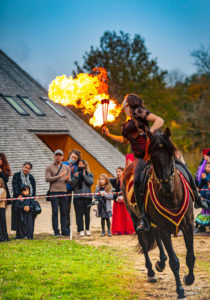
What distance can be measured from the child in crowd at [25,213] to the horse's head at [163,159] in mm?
6741

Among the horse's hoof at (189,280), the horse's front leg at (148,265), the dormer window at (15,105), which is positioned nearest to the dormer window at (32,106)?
the dormer window at (15,105)

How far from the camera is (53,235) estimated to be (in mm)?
13102

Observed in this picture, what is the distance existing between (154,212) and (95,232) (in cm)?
757

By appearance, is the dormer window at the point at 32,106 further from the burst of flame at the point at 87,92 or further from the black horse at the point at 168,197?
the black horse at the point at 168,197

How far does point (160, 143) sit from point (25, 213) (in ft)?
23.2

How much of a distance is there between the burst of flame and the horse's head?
2172 millimetres

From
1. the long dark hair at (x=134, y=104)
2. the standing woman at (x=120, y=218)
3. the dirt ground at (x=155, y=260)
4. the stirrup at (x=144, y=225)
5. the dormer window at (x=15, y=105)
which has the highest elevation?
the dormer window at (x=15, y=105)

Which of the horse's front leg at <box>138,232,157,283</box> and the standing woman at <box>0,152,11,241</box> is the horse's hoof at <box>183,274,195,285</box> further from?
the standing woman at <box>0,152,11,241</box>

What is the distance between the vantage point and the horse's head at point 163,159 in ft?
20.1

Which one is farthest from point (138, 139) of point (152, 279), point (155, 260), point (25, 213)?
point (25, 213)

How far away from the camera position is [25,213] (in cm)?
1225

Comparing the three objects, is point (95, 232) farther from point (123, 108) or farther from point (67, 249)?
point (123, 108)

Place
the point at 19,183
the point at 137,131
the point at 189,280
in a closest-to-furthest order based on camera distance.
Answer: the point at 189,280 → the point at 137,131 → the point at 19,183

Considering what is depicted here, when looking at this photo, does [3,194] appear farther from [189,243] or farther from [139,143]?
[189,243]
